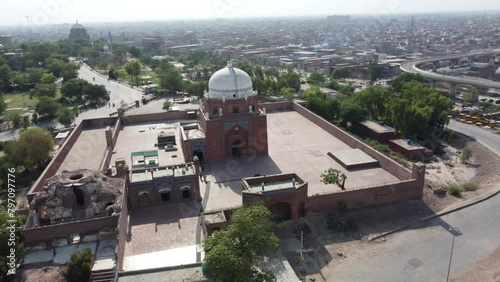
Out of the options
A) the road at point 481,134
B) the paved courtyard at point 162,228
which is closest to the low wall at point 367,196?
the paved courtyard at point 162,228

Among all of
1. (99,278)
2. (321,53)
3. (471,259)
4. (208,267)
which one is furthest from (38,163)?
(321,53)

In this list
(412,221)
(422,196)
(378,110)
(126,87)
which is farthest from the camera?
(126,87)

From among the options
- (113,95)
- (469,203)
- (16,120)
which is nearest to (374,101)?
(469,203)

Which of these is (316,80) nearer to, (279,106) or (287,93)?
(287,93)

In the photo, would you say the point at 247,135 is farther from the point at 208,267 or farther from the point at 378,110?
the point at 378,110

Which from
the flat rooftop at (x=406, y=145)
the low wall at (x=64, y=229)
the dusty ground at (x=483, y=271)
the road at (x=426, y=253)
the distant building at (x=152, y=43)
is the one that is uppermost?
the distant building at (x=152, y=43)

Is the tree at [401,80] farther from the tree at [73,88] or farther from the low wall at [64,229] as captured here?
the low wall at [64,229]
